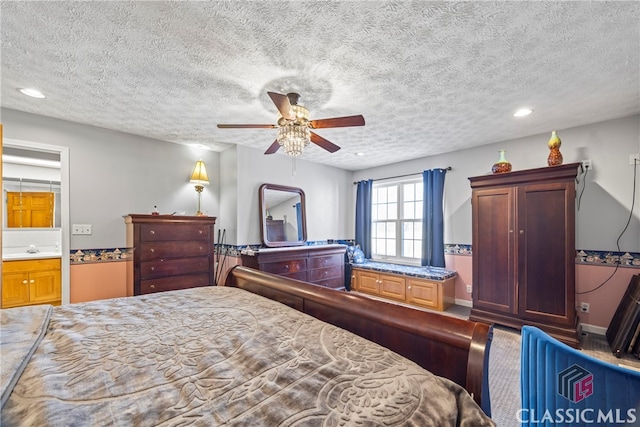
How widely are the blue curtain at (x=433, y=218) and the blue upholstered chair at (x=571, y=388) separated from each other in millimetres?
3442

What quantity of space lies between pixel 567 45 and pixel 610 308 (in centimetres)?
295

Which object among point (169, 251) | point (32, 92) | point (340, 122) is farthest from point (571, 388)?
point (32, 92)

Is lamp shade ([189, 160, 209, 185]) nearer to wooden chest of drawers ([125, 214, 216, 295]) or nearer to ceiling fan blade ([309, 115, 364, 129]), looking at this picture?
wooden chest of drawers ([125, 214, 216, 295])

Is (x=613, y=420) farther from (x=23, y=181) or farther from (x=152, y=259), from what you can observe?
(x=23, y=181)

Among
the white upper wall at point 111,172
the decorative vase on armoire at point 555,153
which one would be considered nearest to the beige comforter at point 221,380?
the white upper wall at point 111,172

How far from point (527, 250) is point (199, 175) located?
4274mm

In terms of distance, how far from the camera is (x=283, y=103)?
192 cm

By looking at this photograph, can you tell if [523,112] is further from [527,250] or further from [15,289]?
[15,289]

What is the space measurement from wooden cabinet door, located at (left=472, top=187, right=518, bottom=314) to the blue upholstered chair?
2.49 metres

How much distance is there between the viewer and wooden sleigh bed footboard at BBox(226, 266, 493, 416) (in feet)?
3.19

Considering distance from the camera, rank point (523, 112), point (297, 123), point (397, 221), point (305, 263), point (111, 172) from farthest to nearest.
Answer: point (397, 221), point (305, 263), point (111, 172), point (523, 112), point (297, 123)

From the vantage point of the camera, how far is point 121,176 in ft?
11.2

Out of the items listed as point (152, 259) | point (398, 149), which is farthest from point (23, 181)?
point (398, 149)

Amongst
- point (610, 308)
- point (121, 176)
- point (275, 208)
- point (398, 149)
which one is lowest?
point (610, 308)
